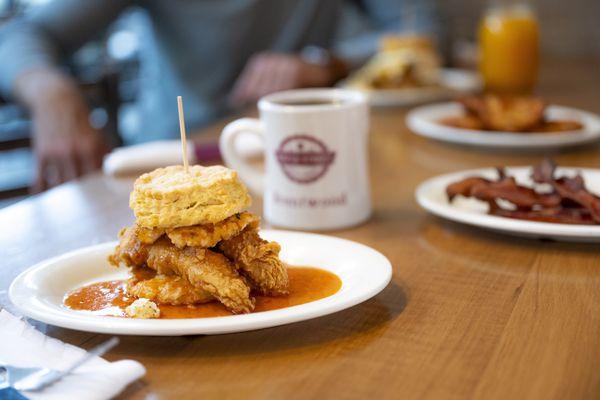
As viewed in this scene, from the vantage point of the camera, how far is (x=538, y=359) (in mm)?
679

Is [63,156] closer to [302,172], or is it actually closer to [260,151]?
[260,151]

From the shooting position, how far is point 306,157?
3.61 ft

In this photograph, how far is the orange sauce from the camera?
76cm

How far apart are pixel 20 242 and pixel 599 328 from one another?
788 mm

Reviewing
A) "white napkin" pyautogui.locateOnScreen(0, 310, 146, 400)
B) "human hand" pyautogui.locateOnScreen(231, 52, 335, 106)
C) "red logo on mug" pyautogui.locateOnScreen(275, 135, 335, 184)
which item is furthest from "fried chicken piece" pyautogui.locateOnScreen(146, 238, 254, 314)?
"human hand" pyautogui.locateOnScreen(231, 52, 335, 106)

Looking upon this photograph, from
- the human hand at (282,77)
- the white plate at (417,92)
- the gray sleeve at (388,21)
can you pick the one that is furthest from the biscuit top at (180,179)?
the gray sleeve at (388,21)

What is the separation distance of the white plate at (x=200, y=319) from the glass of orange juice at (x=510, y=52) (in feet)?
5.12

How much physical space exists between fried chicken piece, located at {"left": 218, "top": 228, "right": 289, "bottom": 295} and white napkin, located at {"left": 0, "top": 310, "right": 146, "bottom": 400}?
194mm

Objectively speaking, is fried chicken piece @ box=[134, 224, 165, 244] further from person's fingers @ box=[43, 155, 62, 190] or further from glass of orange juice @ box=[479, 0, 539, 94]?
glass of orange juice @ box=[479, 0, 539, 94]

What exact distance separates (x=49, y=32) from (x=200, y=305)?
2039 millimetres

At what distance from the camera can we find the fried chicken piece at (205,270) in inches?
29.5

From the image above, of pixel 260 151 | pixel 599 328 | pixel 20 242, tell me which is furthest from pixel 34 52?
pixel 599 328

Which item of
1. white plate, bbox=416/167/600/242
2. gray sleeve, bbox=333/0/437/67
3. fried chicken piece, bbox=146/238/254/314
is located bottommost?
white plate, bbox=416/167/600/242

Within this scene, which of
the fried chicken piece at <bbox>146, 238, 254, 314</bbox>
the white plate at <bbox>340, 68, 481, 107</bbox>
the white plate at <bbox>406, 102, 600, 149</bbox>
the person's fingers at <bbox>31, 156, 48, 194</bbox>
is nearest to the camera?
the fried chicken piece at <bbox>146, 238, 254, 314</bbox>
